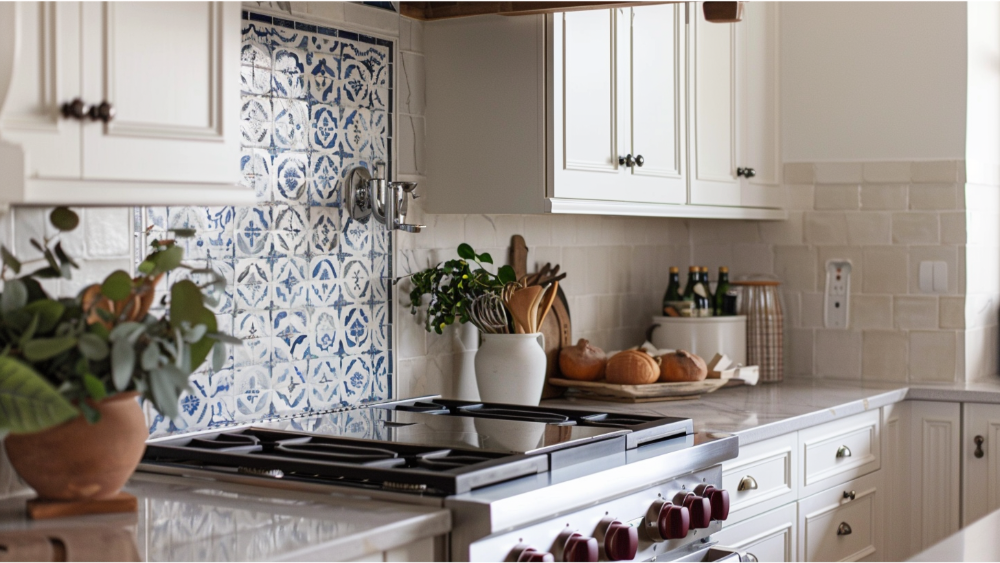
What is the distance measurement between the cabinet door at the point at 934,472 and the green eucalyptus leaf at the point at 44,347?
2.72m

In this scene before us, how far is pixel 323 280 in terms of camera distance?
253 cm

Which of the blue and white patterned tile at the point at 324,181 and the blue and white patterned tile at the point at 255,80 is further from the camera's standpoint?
the blue and white patterned tile at the point at 324,181

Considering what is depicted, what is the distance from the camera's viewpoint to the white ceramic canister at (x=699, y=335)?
3512mm

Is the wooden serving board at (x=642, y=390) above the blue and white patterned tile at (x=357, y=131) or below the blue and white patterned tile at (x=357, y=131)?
below

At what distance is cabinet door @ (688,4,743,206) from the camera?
3240 millimetres

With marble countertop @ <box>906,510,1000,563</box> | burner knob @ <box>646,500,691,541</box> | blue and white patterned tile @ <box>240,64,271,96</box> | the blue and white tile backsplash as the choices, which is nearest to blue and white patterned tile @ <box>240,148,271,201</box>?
the blue and white tile backsplash

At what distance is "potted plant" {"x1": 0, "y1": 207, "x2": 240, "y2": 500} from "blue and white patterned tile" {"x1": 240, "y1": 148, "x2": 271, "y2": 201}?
0.68m

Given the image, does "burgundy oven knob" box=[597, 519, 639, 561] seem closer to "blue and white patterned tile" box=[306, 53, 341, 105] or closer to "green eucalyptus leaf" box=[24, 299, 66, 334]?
"green eucalyptus leaf" box=[24, 299, 66, 334]

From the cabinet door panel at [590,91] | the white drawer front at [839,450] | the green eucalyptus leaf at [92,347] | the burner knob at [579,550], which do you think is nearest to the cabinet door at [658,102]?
the cabinet door panel at [590,91]

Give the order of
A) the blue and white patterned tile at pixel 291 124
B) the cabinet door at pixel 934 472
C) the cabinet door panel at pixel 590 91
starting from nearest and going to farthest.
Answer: the blue and white patterned tile at pixel 291 124, the cabinet door panel at pixel 590 91, the cabinet door at pixel 934 472

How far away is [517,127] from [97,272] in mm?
1129

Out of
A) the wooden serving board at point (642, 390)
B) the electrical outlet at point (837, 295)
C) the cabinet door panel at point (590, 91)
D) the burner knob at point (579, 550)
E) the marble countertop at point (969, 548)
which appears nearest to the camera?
the marble countertop at point (969, 548)

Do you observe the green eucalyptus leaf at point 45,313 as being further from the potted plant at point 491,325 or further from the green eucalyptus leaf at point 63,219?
the potted plant at point 491,325

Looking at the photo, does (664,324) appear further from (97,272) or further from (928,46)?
(97,272)
